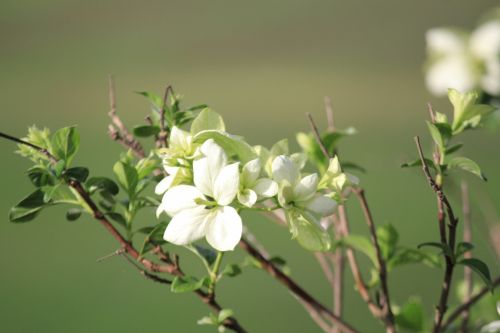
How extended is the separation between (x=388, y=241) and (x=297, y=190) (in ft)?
0.57

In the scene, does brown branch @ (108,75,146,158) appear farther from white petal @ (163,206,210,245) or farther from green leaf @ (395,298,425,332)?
green leaf @ (395,298,425,332)

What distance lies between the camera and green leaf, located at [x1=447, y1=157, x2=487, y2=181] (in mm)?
376

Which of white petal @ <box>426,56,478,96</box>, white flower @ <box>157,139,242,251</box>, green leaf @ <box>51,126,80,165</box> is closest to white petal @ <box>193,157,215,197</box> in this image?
white flower @ <box>157,139,242,251</box>

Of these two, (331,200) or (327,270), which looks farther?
(327,270)

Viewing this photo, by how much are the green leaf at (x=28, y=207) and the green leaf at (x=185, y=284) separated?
10 cm

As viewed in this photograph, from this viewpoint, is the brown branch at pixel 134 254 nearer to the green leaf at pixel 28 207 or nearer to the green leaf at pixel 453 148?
the green leaf at pixel 28 207

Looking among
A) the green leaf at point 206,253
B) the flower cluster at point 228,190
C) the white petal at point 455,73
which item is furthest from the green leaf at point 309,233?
the white petal at point 455,73

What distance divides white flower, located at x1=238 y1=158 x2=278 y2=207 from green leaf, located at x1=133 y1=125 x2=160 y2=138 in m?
0.10

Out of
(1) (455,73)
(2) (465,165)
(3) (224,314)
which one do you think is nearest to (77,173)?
(3) (224,314)

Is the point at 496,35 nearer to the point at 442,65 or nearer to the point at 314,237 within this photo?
the point at 442,65

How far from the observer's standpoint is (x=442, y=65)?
805mm

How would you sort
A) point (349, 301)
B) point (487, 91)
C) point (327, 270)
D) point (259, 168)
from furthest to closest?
point (349, 301), point (487, 91), point (327, 270), point (259, 168)

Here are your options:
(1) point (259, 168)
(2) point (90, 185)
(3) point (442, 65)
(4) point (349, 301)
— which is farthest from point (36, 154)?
(4) point (349, 301)

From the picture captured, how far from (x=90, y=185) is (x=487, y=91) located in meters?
0.54
